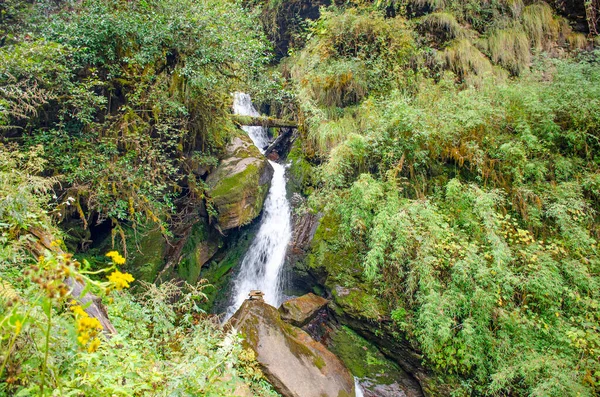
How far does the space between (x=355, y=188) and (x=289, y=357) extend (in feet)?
9.72

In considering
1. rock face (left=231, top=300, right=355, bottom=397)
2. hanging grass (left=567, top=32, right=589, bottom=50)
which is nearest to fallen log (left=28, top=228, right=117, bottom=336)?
rock face (left=231, top=300, right=355, bottom=397)

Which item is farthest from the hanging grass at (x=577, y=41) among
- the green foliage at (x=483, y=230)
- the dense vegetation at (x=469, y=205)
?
the green foliage at (x=483, y=230)

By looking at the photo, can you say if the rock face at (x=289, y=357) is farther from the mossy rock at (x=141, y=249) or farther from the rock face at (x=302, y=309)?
the mossy rock at (x=141, y=249)

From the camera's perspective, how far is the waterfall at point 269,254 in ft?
23.0

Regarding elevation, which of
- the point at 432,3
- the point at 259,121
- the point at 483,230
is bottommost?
the point at 483,230

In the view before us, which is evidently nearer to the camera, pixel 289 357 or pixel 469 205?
pixel 289 357

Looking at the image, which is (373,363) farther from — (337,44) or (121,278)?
(337,44)

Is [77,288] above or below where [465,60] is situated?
below

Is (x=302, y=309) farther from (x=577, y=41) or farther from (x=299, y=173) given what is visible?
(x=577, y=41)

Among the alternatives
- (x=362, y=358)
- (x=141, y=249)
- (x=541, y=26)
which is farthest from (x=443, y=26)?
(x=141, y=249)

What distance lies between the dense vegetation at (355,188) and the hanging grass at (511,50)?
2.15 ft

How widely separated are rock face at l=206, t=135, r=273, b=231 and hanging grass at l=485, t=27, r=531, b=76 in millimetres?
6948

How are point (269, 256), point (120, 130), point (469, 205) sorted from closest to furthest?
point (469, 205), point (120, 130), point (269, 256)

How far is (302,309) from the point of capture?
220 inches
